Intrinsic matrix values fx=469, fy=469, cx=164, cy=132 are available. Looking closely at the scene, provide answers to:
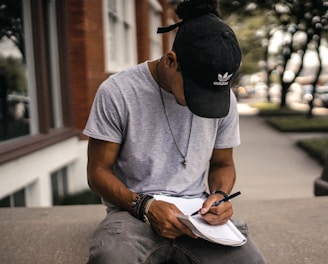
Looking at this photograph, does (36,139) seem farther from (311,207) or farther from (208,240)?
(208,240)

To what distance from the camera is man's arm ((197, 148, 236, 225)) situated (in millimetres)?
2252

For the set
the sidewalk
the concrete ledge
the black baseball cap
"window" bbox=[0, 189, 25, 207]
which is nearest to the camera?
the black baseball cap

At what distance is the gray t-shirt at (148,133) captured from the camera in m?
2.36

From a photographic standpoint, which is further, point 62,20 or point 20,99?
point 62,20

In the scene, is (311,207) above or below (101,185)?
below

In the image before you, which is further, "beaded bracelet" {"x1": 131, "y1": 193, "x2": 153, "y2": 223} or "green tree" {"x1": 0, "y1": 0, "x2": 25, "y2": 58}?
"green tree" {"x1": 0, "y1": 0, "x2": 25, "y2": 58}

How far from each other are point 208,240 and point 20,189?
12.7ft

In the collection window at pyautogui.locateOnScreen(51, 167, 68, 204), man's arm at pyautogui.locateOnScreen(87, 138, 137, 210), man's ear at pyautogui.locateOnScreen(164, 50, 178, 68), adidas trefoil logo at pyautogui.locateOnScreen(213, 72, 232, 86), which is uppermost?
man's ear at pyautogui.locateOnScreen(164, 50, 178, 68)

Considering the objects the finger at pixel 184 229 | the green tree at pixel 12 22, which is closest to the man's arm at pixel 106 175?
the finger at pixel 184 229

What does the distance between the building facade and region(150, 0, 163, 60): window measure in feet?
16.6

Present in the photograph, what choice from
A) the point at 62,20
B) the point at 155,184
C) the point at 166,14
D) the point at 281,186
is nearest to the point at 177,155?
the point at 155,184

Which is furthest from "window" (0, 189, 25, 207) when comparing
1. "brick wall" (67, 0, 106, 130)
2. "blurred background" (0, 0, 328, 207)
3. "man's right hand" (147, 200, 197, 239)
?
"man's right hand" (147, 200, 197, 239)

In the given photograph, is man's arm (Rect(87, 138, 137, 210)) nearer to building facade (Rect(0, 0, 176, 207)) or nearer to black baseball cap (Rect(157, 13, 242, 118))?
black baseball cap (Rect(157, 13, 242, 118))

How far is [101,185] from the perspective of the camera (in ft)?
7.77
